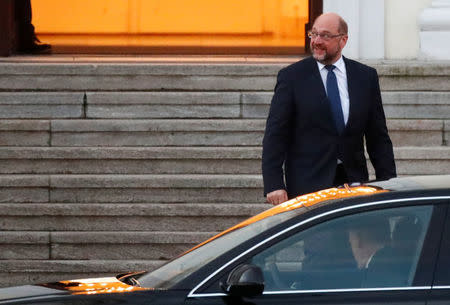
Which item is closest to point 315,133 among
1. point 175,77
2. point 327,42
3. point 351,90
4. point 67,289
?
point 351,90

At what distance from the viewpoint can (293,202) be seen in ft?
18.5

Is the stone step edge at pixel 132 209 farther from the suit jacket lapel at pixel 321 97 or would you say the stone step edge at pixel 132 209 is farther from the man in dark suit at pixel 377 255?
the man in dark suit at pixel 377 255

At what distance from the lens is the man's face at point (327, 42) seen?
7023 mm

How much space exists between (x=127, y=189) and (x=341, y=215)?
5312 millimetres

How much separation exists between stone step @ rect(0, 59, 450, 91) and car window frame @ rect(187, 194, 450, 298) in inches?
237

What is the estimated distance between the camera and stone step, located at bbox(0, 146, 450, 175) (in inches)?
408

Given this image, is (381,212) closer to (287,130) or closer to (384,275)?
(384,275)

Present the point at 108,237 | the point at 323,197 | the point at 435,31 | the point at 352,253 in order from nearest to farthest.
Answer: the point at 352,253 < the point at 323,197 < the point at 108,237 < the point at 435,31

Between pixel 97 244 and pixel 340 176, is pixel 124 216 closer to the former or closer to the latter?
pixel 97 244

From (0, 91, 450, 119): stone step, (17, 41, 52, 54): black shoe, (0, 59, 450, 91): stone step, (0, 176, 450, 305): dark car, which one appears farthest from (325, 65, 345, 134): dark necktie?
(17, 41, 52, 54): black shoe

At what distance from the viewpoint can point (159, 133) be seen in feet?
35.1

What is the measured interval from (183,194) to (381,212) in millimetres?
5191

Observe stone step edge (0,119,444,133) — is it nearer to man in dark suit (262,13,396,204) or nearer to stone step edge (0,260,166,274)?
stone step edge (0,260,166,274)

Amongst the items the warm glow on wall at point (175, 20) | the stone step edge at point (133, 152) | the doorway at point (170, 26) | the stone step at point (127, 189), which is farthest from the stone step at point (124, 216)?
the warm glow on wall at point (175, 20)
